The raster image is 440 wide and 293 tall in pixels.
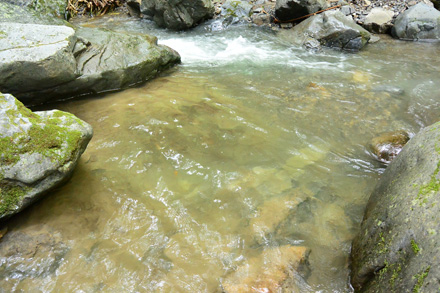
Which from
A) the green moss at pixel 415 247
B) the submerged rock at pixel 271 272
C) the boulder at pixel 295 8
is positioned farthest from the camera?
the boulder at pixel 295 8

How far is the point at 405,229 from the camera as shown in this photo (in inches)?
90.0

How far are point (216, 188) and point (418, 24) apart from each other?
1103 centimetres

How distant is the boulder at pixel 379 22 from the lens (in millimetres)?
11008

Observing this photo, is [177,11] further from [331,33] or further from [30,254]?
[30,254]

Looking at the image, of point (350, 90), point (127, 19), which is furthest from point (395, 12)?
point (127, 19)

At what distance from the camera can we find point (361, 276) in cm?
251

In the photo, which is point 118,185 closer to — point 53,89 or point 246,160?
point 246,160

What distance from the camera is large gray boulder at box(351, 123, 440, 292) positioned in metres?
2.03

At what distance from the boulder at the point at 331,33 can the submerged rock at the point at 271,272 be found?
851 centimetres

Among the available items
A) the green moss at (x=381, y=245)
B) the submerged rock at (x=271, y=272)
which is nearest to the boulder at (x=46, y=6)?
the submerged rock at (x=271, y=272)

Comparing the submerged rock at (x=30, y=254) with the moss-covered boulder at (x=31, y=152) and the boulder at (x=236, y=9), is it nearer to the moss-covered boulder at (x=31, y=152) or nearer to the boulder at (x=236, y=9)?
the moss-covered boulder at (x=31, y=152)

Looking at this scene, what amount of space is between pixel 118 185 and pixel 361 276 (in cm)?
289

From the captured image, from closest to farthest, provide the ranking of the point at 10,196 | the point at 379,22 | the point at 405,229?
the point at 405,229 → the point at 10,196 → the point at 379,22

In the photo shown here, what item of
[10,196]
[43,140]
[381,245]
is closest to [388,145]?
[381,245]
